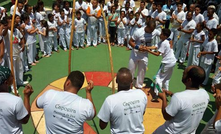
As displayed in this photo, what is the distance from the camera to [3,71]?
131 inches

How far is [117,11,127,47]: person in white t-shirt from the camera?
10625 mm

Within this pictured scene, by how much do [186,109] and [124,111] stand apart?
39.1 inches

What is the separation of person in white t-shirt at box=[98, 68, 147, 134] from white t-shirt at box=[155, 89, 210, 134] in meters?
0.51

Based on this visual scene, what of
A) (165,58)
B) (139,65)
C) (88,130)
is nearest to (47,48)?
(139,65)

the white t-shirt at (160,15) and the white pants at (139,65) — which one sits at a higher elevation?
the white t-shirt at (160,15)

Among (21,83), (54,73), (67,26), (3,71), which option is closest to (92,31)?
(67,26)

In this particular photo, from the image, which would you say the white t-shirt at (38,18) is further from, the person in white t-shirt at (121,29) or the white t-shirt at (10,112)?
the white t-shirt at (10,112)

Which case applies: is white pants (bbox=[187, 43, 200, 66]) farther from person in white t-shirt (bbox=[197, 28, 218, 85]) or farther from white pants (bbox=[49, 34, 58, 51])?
white pants (bbox=[49, 34, 58, 51])

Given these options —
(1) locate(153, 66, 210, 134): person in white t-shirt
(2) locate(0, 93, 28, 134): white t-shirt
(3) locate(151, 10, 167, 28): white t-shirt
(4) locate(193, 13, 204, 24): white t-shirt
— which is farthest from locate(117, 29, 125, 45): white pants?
(2) locate(0, 93, 28, 134): white t-shirt

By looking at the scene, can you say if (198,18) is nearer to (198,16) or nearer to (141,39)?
(198,16)

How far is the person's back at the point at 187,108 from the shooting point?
351 centimetres

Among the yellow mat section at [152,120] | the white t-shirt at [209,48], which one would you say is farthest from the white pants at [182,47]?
the yellow mat section at [152,120]

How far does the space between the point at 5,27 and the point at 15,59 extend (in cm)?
131

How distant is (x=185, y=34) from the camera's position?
9086 mm
